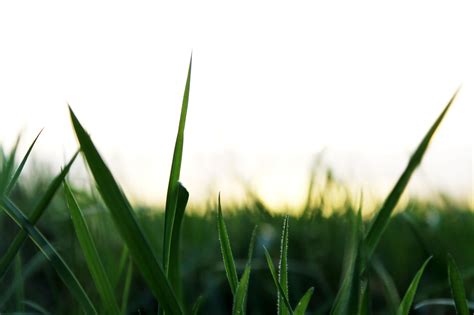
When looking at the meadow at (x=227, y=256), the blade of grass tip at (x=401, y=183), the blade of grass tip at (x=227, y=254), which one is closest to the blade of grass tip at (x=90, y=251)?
the meadow at (x=227, y=256)

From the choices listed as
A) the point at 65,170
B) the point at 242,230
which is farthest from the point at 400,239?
the point at 65,170

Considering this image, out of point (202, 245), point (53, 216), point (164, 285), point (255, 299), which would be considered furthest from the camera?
point (53, 216)

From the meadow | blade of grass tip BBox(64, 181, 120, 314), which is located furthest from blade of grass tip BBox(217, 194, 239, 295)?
blade of grass tip BBox(64, 181, 120, 314)

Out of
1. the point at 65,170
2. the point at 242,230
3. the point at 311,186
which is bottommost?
the point at 242,230

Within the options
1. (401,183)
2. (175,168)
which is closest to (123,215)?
(175,168)

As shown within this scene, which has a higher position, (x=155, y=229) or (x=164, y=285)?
(x=164, y=285)

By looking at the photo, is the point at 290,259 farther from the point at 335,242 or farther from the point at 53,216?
the point at 53,216

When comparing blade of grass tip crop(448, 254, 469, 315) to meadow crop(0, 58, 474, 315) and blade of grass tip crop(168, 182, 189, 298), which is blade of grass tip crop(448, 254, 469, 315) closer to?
meadow crop(0, 58, 474, 315)
